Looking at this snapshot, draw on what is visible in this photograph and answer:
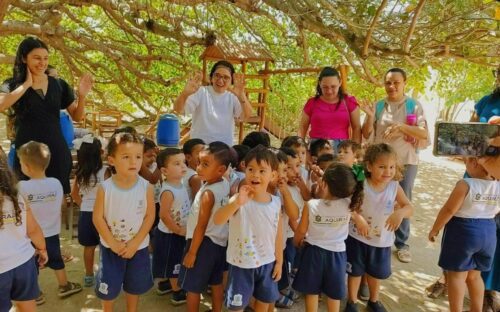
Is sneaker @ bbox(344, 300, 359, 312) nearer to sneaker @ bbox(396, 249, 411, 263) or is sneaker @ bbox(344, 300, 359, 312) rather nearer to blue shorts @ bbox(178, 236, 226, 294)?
blue shorts @ bbox(178, 236, 226, 294)

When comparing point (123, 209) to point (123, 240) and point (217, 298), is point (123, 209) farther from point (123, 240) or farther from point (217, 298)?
point (217, 298)

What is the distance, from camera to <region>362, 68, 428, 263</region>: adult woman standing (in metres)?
3.28

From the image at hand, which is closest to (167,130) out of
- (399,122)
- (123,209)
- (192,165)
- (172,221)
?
(192,165)

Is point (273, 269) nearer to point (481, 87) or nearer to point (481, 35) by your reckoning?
point (481, 35)

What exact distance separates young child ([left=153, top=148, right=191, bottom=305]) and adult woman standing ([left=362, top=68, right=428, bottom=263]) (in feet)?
5.82

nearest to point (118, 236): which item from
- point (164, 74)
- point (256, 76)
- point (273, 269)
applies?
point (273, 269)

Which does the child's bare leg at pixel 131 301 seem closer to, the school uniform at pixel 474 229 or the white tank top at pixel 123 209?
the white tank top at pixel 123 209

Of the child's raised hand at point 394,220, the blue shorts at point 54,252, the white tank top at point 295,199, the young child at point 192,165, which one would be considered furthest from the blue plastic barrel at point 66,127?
the child's raised hand at point 394,220

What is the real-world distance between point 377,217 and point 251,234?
3.10 feet

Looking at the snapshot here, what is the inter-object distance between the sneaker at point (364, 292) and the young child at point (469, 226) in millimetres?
592

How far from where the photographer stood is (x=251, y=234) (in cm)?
211

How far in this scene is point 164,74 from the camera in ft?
27.1

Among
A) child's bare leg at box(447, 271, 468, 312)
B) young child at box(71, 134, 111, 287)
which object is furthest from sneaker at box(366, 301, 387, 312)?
young child at box(71, 134, 111, 287)

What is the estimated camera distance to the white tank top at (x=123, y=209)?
2.17m
